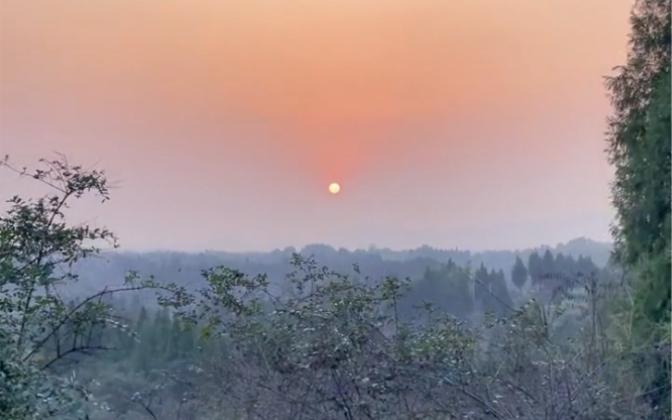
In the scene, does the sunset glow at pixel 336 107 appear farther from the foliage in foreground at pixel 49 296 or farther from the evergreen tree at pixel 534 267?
the foliage in foreground at pixel 49 296

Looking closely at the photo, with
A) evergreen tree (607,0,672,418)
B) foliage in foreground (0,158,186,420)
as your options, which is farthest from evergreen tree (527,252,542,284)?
foliage in foreground (0,158,186,420)

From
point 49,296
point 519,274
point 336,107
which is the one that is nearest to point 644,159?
point 519,274

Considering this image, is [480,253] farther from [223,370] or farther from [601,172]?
[223,370]

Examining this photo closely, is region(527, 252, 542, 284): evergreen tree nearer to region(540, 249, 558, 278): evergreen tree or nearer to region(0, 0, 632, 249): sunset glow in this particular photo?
region(540, 249, 558, 278): evergreen tree

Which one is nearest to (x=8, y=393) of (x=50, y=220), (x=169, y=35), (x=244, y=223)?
(x=50, y=220)

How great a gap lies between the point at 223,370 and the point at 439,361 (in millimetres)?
1165

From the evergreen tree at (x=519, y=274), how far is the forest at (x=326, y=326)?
0.02 metres

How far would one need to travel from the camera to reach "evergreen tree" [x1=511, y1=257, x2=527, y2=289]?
147 inches

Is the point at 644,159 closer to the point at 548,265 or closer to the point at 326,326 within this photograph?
the point at 548,265

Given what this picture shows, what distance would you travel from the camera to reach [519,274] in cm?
382

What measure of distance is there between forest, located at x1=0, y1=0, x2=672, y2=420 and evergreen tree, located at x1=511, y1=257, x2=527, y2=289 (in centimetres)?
2

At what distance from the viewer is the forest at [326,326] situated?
279cm

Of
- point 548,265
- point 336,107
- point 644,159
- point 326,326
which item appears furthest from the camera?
point 336,107

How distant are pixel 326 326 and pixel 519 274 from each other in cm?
135
